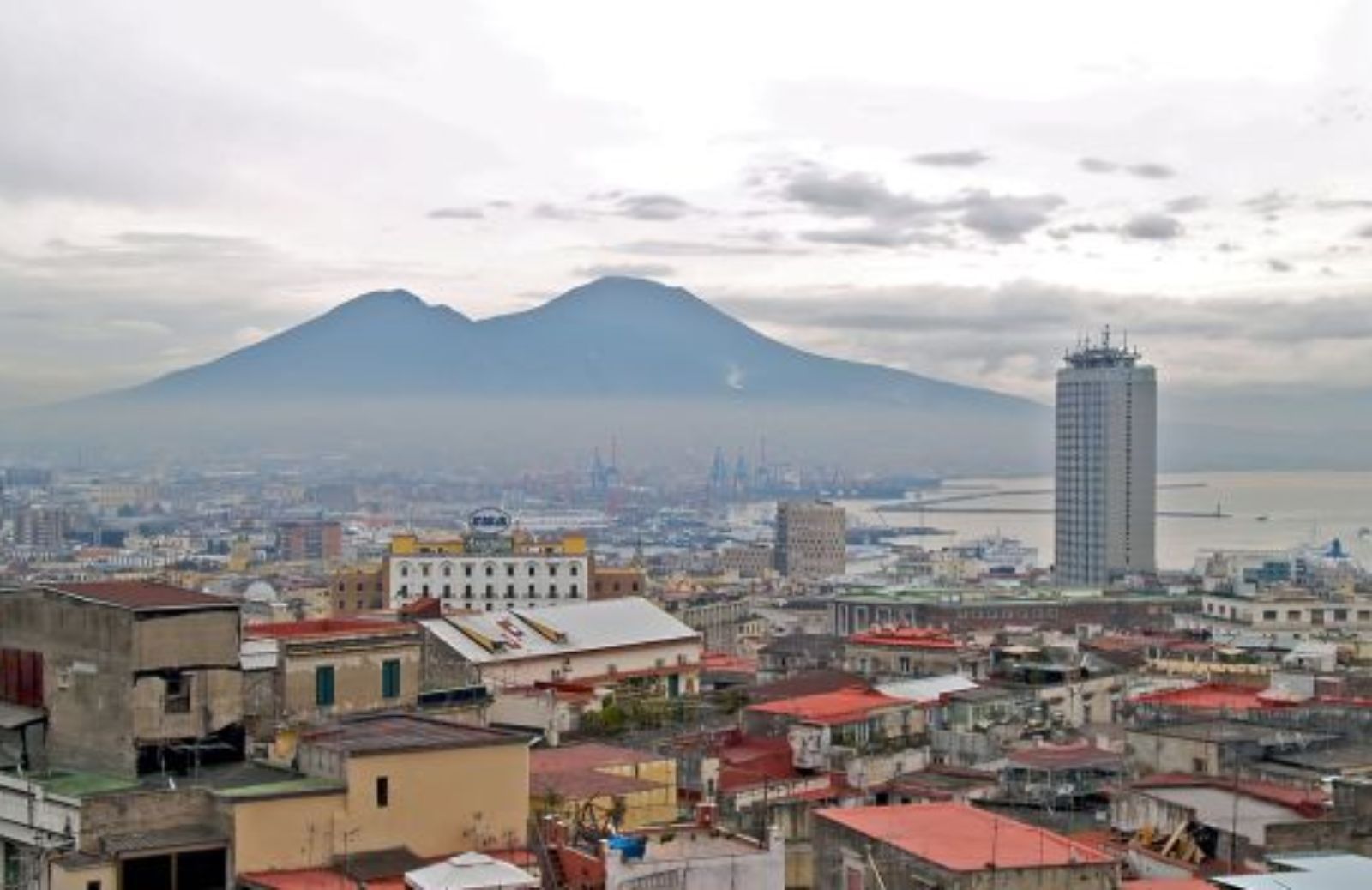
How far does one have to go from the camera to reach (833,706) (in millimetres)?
29391

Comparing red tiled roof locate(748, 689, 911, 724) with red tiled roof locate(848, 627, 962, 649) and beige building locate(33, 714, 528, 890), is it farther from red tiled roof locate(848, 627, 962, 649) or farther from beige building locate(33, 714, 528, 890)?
red tiled roof locate(848, 627, 962, 649)

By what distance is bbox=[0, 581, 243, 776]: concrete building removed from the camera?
20812 millimetres

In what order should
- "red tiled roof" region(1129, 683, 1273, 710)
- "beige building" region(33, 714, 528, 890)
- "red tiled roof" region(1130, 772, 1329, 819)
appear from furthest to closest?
1. "red tiled roof" region(1129, 683, 1273, 710)
2. "red tiled roof" region(1130, 772, 1329, 819)
3. "beige building" region(33, 714, 528, 890)

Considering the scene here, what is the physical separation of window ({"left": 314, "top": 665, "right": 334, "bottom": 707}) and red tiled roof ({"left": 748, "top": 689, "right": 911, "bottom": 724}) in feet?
20.3

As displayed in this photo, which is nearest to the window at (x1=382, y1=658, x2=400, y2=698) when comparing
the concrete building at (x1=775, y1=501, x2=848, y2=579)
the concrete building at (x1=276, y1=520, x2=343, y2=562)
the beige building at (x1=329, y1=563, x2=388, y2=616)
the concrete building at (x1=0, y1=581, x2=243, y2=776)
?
the concrete building at (x1=0, y1=581, x2=243, y2=776)

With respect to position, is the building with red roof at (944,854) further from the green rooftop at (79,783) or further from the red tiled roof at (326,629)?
the red tiled roof at (326,629)

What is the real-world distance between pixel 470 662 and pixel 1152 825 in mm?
17905

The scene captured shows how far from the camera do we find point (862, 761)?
26.1 m

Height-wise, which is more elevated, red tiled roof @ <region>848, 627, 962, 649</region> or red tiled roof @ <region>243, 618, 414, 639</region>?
red tiled roof @ <region>243, 618, 414, 639</region>

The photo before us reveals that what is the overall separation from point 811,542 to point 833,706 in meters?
134

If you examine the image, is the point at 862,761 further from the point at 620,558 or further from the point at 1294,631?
the point at 620,558

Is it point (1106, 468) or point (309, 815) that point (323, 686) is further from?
point (1106, 468)

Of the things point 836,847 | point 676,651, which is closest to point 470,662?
point 676,651

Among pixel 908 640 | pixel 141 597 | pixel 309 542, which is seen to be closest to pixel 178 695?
pixel 141 597
